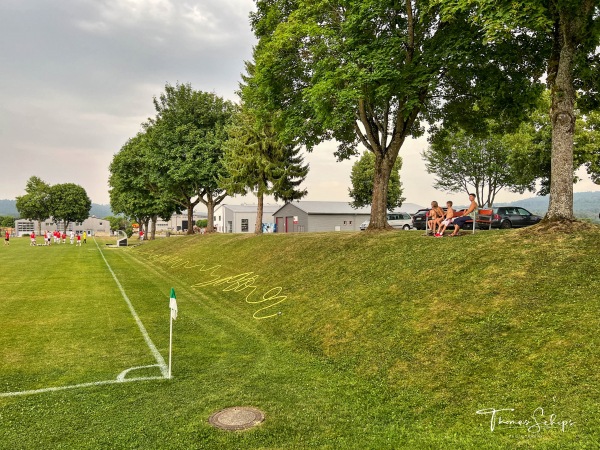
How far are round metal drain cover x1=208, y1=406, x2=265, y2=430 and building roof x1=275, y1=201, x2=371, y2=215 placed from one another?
1641 inches

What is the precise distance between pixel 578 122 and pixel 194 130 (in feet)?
111

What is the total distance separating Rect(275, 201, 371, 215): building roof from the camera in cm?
4838

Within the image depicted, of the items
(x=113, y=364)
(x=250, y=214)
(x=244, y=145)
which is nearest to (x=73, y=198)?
(x=250, y=214)

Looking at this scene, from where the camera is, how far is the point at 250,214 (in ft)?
209

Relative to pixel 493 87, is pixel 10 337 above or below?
below

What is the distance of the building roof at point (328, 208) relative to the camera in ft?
159

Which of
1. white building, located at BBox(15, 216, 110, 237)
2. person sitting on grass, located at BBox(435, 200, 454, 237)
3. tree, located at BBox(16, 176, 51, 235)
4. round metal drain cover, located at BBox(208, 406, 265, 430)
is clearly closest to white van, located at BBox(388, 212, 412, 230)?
person sitting on grass, located at BBox(435, 200, 454, 237)

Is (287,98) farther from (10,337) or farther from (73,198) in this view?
(73,198)

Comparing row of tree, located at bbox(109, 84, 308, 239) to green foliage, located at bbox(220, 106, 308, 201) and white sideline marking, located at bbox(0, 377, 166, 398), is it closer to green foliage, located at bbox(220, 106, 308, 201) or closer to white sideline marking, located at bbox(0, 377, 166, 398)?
green foliage, located at bbox(220, 106, 308, 201)

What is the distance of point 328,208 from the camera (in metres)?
50.3

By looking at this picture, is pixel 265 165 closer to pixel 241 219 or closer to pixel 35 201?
pixel 241 219

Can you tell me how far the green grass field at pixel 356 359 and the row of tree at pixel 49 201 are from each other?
319 ft

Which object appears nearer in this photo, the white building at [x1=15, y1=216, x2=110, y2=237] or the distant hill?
the distant hill

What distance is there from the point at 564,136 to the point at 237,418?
11.6m
